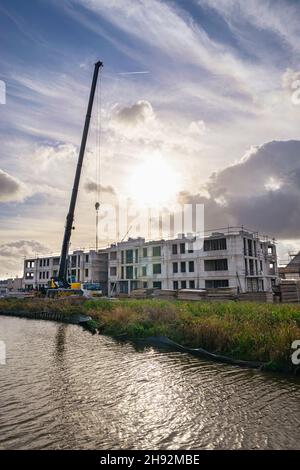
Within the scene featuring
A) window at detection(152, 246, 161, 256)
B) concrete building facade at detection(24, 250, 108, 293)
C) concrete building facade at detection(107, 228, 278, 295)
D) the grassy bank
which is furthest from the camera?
concrete building facade at detection(24, 250, 108, 293)

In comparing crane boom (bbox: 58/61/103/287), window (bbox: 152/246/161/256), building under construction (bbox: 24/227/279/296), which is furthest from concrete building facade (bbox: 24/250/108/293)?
crane boom (bbox: 58/61/103/287)

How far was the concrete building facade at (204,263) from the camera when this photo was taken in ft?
138

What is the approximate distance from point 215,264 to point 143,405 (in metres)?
38.9

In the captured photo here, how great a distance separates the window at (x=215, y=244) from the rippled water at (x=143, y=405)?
3318 centimetres

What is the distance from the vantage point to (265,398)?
789cm

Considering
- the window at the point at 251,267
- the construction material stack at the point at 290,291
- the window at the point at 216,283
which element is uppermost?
the window at the point at 251,267

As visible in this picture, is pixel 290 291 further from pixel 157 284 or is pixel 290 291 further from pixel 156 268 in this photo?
pixel 156 268

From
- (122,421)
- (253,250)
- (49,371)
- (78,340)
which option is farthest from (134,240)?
(122,421)

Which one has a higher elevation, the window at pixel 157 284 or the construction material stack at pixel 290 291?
the window at pixel 157 284

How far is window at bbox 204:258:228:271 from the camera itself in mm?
44103

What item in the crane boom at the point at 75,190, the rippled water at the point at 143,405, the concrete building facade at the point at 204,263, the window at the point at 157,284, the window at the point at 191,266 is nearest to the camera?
the rippled water at the point at 143,405

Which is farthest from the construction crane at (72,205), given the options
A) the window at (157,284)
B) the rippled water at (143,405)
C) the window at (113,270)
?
the window at (113,270)

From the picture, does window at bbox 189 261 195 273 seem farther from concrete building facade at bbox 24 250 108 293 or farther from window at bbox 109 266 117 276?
concrete building facade at bbox 24 250 108 293

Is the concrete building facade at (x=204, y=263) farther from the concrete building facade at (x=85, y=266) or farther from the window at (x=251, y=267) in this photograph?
the concrete building facade at (x=85, y=266)
